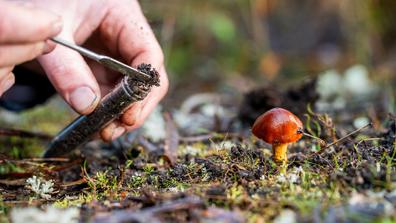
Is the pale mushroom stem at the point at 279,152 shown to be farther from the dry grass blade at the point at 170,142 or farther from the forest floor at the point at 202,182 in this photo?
the dry grass blade at the point at 170,142

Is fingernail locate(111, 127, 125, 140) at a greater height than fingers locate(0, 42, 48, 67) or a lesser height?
lesser

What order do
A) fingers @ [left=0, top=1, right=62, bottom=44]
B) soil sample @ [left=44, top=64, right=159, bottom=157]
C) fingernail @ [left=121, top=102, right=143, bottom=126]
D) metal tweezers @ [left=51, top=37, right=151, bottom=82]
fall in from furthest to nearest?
fingernail @ [left=121, top=102, right=143, bottom=126] → soil sample @ [left=44, top=64, right=159, bottom=157] → metal tweezers @ [left=51, top=37, right=151, bottom=82] → fingers @ [left=0, top=1, right=62, bottom=44]

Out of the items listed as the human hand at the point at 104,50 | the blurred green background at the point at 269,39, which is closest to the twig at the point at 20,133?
the human hand at the point at 104,50

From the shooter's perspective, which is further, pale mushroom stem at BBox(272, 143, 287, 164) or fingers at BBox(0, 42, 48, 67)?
pale mushroom stem at BBox(272, 143, 287, 164)

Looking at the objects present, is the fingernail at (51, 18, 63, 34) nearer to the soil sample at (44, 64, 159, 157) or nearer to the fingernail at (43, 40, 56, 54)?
the fingernail at (43, 40, 56, 54)

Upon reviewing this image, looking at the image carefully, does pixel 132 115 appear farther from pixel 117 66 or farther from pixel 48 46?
pixel 48 46

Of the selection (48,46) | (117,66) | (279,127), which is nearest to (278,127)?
(279,127)

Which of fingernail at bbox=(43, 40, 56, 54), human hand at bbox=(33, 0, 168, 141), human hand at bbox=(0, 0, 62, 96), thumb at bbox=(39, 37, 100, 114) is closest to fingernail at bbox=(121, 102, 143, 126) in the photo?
human hand at bbox=(33, 0, 168, 141)

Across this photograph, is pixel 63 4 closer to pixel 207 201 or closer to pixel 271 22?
pixel 207 201
